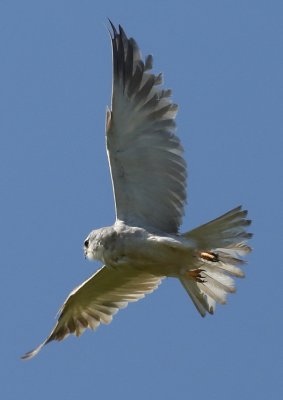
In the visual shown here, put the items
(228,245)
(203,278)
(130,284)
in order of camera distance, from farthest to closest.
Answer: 1. (130,284)
2. (203,278)
3. (228,245)

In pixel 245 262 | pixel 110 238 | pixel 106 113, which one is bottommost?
pixel 245 262

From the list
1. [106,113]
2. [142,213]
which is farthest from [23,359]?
[106,113]

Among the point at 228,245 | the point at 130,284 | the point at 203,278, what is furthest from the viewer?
the point at 130,284

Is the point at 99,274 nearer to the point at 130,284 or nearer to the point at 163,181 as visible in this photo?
the point at 130,284

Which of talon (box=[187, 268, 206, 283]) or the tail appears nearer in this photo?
the tail

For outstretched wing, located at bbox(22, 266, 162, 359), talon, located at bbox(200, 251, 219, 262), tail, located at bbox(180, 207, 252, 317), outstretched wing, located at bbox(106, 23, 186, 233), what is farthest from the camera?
outstretched wing, located at bbox(22, 266, 162, 359)

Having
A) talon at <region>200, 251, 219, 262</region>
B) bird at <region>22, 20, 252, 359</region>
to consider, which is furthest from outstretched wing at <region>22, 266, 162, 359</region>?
talon at <region>200, 251, 219, 262</region>

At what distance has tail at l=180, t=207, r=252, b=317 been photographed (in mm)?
10266

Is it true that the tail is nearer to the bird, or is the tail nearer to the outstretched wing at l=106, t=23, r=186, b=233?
the bird

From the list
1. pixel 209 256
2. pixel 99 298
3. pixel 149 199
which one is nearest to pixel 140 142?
pixel 149 199

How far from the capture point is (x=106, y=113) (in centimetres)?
1077

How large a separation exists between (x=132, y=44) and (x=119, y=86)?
1.32 feet

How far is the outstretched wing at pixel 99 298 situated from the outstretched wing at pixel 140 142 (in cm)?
93

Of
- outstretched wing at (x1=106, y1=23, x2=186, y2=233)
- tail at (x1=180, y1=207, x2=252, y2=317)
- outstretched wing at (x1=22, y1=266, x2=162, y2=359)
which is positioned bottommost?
tail at (x1=180, y1=207, x2=252, y2=317)
